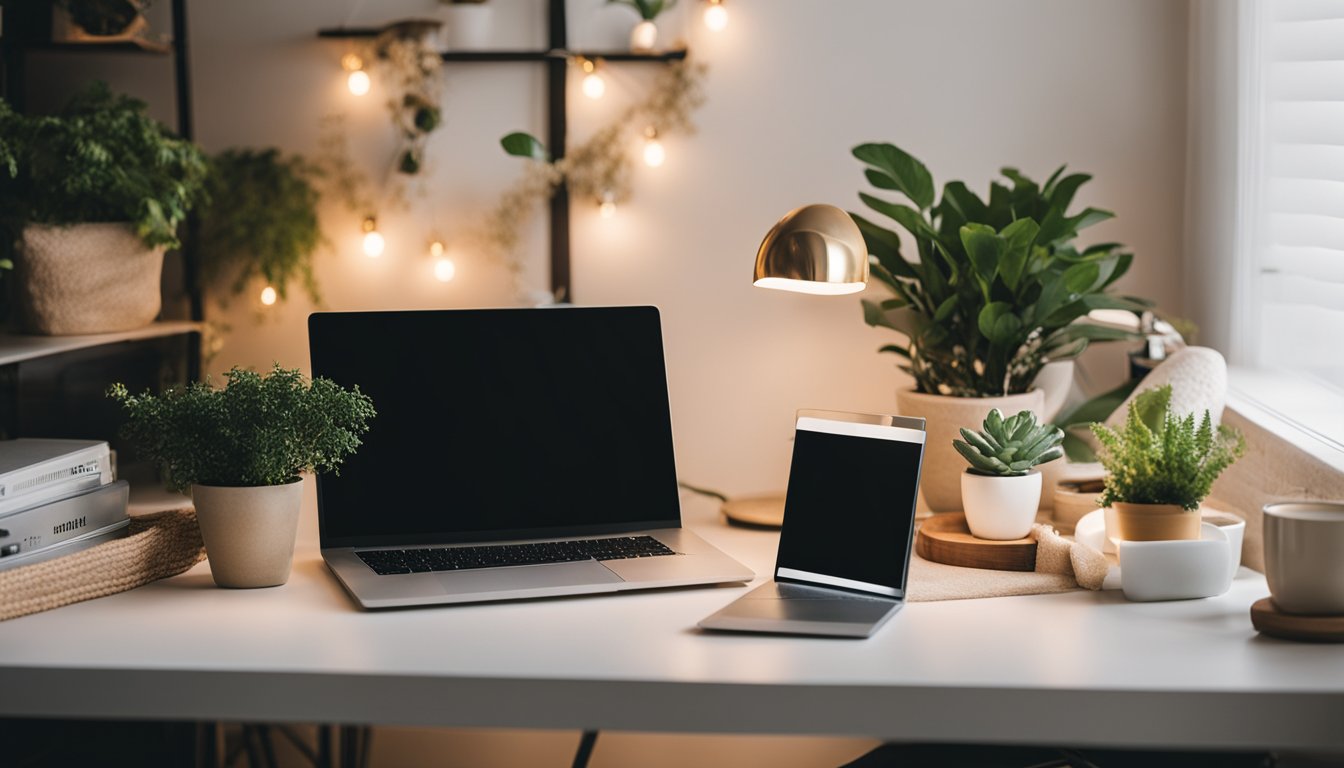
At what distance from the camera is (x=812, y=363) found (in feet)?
6.85

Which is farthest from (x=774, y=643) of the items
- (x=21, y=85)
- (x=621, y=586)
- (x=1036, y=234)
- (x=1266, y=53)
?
(x=21, y=85)

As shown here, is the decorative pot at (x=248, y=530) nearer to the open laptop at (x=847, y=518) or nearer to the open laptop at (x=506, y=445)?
the open laptop at (x=506, y=445)

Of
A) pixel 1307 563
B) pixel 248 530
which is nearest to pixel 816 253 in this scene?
pixel 1307 563

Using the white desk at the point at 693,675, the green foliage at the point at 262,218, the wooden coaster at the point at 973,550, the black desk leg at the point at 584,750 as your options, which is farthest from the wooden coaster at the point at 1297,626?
the green foliage at the point at 262,218

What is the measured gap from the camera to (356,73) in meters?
2.04

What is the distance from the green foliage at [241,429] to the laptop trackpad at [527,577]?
0.65 ft

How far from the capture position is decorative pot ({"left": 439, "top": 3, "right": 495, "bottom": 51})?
2.00 metres

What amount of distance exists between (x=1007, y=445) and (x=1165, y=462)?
0.58ft

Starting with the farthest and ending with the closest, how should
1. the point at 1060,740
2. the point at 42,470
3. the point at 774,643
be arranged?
the point at 42,470 → the point at 774,643 → the point at 1060,740

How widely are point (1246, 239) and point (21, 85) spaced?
2.01 meters

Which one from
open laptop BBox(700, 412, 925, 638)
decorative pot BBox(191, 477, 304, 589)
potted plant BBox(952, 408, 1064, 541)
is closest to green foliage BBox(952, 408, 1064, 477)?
potted plant BBox(952, 408, 1064, 541)

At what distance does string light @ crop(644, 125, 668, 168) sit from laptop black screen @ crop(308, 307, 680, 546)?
520mm

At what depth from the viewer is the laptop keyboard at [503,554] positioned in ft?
4.55

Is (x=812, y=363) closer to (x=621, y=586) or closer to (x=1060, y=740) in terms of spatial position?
(x=621, y=586)
